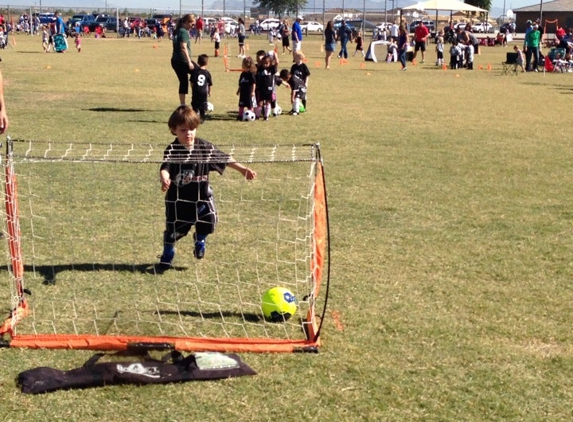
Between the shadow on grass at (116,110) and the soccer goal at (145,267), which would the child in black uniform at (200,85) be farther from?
the soccer goal at (145,267)

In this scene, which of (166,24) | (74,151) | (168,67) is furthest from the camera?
(166,24)

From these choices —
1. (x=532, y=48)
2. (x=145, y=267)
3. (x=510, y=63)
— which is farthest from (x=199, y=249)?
(x=532, y=48)

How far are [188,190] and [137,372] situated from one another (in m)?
2.08

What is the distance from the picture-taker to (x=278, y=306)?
5.25m

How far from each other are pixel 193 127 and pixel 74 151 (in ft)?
17.4

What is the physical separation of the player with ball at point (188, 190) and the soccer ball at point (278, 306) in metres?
1.05

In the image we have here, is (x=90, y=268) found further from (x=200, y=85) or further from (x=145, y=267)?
(x=200, y=85)

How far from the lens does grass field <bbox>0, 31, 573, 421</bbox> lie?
4.14 m

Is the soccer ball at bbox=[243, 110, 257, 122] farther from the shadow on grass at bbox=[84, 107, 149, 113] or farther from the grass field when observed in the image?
the shadow on grass at bbox=[84, 107, 149, 113]

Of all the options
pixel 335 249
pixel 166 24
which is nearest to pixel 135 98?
pixel 335 249

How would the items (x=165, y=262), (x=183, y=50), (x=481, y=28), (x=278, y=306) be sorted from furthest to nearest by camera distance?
(x=481, y=28) < (x=183, y=50) < (x=165, y=262) < (x=278, y=306)

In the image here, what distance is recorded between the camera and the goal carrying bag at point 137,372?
4215mm

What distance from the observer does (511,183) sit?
9.70 m

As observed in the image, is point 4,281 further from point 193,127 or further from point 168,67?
point 168,67
